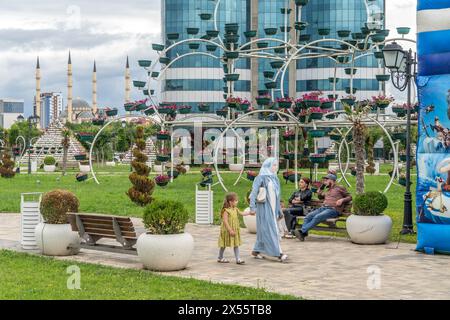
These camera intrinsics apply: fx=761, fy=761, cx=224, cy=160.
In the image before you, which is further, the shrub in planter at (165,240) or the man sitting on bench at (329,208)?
the man sitting on bench at (329,208)

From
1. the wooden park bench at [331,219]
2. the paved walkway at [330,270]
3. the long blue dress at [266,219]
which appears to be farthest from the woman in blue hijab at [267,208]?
the wooden park bench at [331,219]

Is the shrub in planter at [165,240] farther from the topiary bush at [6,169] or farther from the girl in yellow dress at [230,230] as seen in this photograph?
the topiary bush at [6,169]

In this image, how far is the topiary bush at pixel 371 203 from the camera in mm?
14086

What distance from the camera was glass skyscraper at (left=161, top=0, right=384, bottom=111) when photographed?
82250mm

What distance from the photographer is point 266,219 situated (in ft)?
40.1

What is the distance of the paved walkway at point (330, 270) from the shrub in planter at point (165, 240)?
0.22m

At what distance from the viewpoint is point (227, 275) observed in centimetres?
1084

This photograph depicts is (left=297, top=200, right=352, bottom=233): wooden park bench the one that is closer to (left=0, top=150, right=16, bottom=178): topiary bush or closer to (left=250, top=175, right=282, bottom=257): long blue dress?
(left=250, top=175, right=282, bottom=257): long blue dress

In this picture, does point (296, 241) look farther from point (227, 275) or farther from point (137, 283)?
point (137, 283)

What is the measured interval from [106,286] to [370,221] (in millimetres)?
6100

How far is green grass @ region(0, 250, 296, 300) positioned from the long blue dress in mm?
2251

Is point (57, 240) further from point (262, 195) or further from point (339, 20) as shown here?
point (339, 20)

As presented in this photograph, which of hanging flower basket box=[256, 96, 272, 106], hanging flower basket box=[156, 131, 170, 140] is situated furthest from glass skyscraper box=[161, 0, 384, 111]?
hanging flower basket box=[256, 96, 272, 106]
